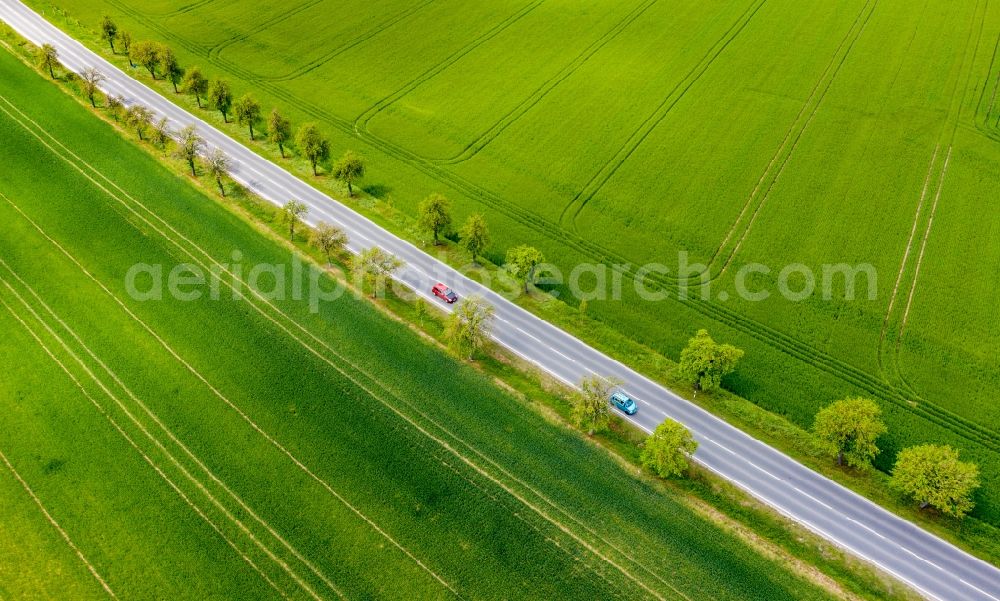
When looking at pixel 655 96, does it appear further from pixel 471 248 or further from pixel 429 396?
pixel 429 396

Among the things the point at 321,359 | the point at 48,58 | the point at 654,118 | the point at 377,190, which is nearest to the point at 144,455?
the point at 321,359

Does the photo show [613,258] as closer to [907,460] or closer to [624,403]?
[624,403]

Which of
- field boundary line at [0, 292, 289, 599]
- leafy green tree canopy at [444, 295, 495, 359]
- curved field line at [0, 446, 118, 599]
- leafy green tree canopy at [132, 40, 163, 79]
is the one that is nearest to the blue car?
leafy green tree canopy at [444, 295, 495, 359]

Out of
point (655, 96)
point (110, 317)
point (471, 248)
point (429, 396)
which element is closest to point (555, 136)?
point (655, 96)

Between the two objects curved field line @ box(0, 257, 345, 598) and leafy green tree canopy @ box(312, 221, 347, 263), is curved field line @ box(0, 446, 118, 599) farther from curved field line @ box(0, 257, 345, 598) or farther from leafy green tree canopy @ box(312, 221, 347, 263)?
leafy green tree canopy @ box(312, 221, 347, 263)

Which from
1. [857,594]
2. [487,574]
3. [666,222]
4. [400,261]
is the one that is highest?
[666,222]

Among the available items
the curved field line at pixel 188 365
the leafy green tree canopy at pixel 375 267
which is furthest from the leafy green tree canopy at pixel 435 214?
the curved field line at pixel 188 365

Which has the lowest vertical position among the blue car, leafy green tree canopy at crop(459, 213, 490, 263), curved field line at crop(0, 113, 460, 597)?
curved field line at crop(0, 113, 460, 597)
